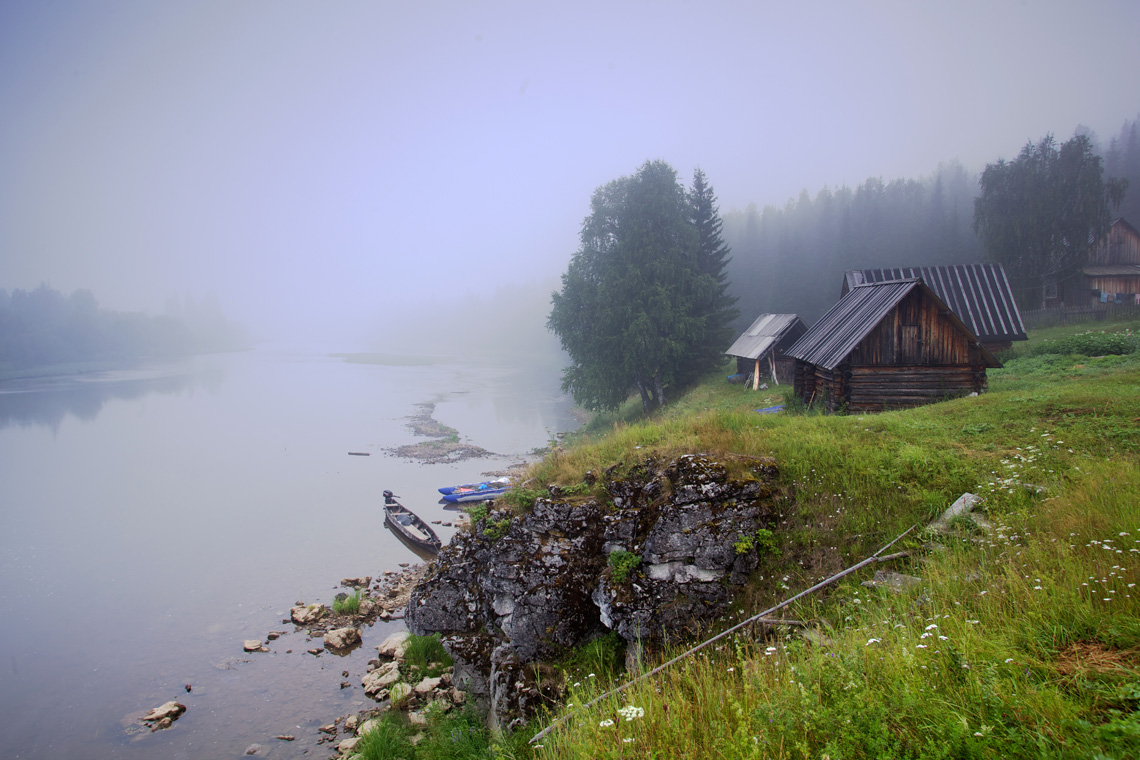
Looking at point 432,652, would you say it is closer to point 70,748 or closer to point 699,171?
point 70,748

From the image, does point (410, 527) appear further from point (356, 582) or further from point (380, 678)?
point (380, 678)

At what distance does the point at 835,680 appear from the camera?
14.1 feet

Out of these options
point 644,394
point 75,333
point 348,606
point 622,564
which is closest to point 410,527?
point 348,606

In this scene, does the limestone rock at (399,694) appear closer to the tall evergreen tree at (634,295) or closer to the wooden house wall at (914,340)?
the wooden house wall at (914,340)

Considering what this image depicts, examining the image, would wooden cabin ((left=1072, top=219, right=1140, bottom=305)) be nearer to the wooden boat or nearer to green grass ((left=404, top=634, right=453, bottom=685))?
the wooden boat

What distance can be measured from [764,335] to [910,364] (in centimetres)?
1577

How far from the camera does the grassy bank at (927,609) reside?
360 cm

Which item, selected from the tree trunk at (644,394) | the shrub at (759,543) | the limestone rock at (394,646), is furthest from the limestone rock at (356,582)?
the tree trunk at (644,394)

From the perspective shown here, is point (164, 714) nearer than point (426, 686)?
No

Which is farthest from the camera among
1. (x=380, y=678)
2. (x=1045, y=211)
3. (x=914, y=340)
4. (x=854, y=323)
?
(x=1045, y=211)

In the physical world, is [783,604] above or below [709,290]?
below

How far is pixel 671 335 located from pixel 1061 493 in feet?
88.5

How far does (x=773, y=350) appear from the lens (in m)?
32.5

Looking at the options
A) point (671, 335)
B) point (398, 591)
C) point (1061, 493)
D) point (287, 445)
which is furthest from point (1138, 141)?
point (287, 445)
